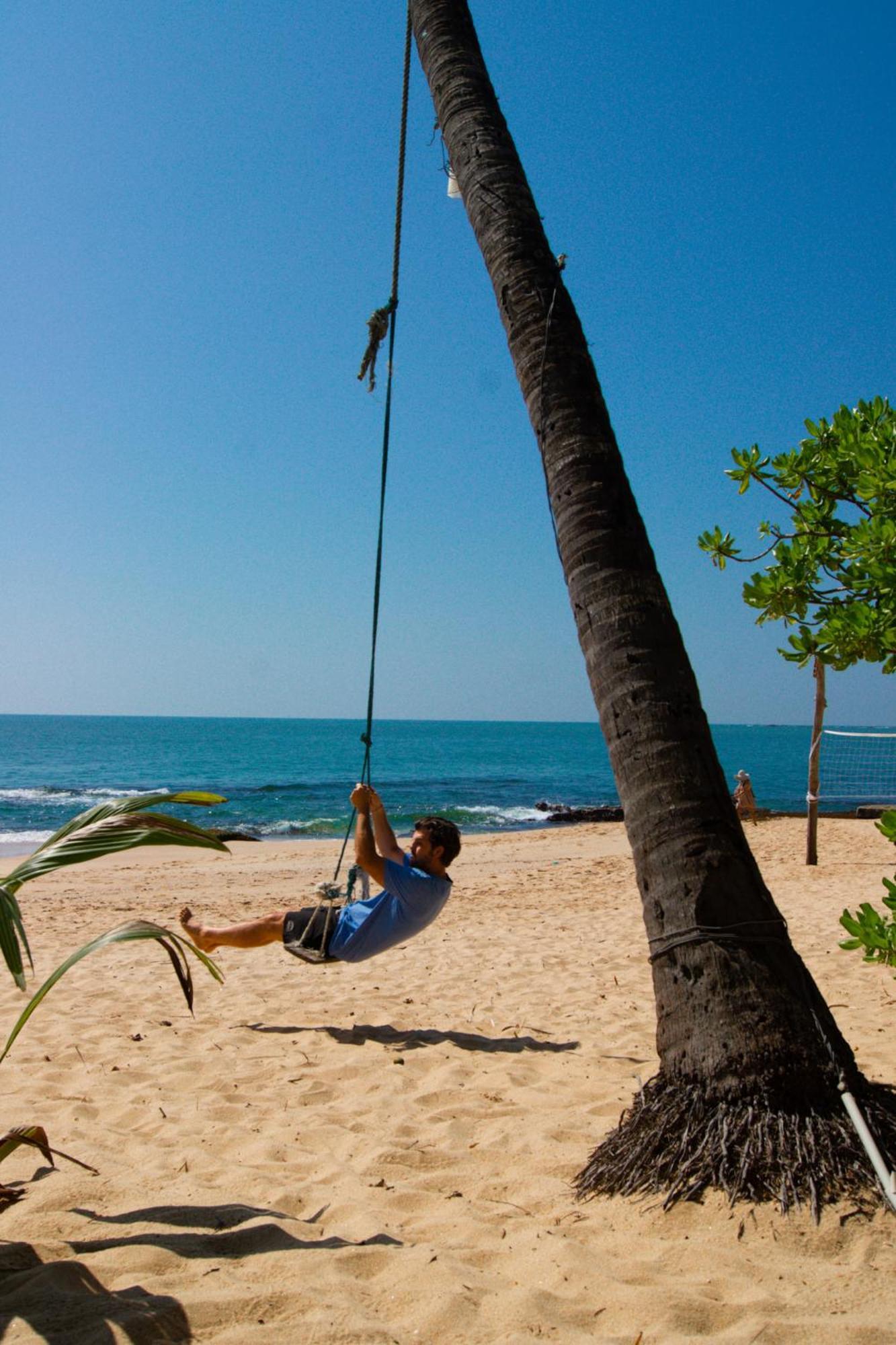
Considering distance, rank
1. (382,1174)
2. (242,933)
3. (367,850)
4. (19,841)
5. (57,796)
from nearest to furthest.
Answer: (382,1174) < (367,850) < (242,933) < (19,841) < (57,796)

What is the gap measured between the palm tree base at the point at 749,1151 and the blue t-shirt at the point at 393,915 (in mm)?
2065

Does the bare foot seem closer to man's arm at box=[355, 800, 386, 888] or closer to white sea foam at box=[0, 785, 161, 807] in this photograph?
man's arm at box=[355, 800, 386, 888]

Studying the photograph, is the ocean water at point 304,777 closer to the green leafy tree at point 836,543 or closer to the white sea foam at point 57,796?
the white sea foam at point 57,796

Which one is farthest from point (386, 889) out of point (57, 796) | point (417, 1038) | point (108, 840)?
point (57, 796)

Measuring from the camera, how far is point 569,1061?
414cm

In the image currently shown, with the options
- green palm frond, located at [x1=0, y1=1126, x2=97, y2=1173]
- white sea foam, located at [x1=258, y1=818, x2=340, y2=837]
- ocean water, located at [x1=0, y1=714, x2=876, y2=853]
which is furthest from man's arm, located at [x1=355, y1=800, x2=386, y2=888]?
white sea foam, located at [x1=258, y1=818, x2=340, y2=837]

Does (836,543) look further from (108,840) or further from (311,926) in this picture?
(311,926)

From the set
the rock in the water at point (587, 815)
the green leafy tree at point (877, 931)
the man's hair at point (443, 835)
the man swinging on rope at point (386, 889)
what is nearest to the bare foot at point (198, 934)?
the man swinging on rope at point (386, 889)

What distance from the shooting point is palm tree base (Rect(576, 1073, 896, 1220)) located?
2.37 metres

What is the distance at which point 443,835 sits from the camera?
4680 mm

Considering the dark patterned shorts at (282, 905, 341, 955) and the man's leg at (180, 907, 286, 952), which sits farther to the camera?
the man's leg at (180, 907, 286, 952)

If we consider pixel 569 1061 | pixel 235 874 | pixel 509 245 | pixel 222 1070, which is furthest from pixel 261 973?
pixel 235 874

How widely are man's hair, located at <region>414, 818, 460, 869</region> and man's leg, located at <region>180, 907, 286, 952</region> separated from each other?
99 centimetres

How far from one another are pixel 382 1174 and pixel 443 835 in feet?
6.32
